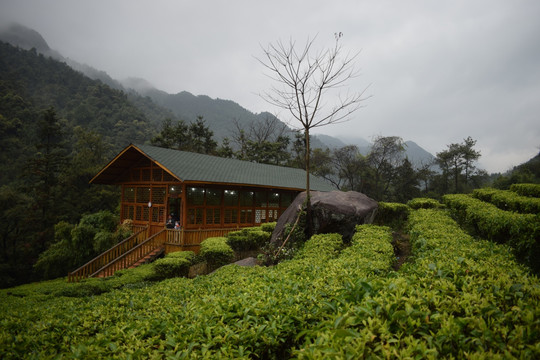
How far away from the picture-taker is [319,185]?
24828 mm

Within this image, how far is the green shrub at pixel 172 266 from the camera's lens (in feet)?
36.7

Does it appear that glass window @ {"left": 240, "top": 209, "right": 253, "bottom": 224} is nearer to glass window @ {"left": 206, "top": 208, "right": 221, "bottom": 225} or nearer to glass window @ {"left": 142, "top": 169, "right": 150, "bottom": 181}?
glass window @ {"left": 206, "top": 208, "right": 221, "bottom": 225}

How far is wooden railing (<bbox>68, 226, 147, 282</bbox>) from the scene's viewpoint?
40.9ft

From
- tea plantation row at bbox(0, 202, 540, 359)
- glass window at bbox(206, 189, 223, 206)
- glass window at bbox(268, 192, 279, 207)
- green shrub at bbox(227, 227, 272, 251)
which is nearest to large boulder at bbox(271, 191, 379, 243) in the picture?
green shrub at bbox(227, 227, 272, 251)

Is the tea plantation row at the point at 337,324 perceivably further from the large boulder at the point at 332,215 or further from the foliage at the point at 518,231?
the large boulder at the point at 332,215

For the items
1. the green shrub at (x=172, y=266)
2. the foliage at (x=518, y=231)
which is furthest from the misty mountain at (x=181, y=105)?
the foliage at (x=518, y=231)

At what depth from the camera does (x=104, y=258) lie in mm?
13867

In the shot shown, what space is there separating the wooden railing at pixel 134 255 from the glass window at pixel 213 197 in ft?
11.8

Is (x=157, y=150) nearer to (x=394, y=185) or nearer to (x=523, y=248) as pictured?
(x=523, y=248)

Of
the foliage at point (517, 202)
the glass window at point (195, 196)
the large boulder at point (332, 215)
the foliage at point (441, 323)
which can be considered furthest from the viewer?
the glass window at point (195, 196)

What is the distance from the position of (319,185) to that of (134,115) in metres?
53.6

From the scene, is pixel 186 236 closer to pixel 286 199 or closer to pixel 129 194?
pixel 129 194

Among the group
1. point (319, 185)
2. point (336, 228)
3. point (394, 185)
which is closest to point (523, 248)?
point (336, 228)

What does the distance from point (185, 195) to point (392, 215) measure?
12991 mm
